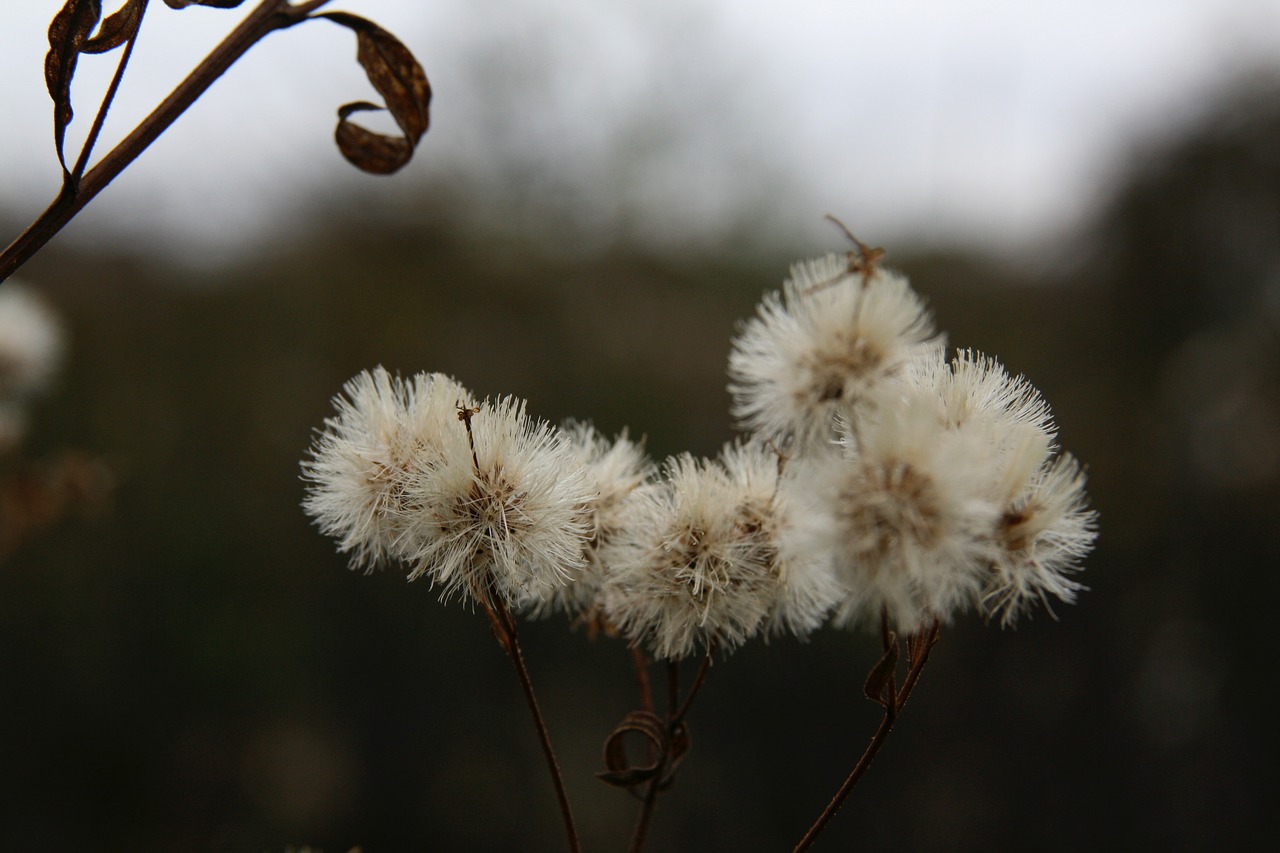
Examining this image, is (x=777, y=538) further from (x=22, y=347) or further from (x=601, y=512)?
(x=22, y=347)

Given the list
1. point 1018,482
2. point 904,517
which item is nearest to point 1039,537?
point 1018,482

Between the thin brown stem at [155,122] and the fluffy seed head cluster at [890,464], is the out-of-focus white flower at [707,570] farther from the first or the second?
the thin brown stem at [155,122]

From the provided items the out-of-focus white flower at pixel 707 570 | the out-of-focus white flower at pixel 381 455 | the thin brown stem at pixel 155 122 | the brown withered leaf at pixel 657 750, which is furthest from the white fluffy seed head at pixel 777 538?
the thin brown stem at pixel 155 122

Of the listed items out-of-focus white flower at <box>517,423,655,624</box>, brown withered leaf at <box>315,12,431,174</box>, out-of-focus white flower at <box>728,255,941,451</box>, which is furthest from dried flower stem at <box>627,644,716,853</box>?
brown withered leaf at <box>315,12,431,174</box>

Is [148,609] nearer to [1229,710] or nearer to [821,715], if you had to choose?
[821,715]

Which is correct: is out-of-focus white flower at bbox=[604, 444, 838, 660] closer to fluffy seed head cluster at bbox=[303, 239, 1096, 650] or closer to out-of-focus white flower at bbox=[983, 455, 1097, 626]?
fluffy seed head cluster at bbox=[303, 239, 1096, 650]

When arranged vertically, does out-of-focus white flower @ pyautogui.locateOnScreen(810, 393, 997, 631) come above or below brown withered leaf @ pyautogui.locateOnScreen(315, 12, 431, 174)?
below
